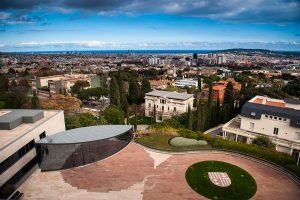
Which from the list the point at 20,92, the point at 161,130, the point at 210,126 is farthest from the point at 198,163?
the point at 20,92

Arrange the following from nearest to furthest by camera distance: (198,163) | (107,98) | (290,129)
A: (198,163), (290,129), (107,98)

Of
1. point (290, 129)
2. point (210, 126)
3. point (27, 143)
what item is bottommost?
point (210, 126)

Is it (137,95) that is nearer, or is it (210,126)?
(210,126)

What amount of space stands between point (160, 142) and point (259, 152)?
13.3 meters

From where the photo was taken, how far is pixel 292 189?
23.5 metres

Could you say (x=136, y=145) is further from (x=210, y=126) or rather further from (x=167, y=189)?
(x=210, y=126)

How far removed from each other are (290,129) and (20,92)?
65024 millimetres

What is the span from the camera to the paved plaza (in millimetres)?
21734

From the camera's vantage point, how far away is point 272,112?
3891 centimetres

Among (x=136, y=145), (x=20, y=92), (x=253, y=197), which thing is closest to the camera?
(x=253, y=197)

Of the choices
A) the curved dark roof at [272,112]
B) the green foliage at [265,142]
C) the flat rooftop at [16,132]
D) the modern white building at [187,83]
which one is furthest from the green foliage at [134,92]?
the green foliage at [265,142]

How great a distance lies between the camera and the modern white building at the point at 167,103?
5756 centimetres

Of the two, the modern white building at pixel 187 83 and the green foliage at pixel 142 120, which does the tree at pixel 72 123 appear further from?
the modern white building at pixel 187 83

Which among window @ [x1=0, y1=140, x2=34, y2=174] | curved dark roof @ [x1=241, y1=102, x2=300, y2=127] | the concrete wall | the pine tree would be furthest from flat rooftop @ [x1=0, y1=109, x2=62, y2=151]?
the concrete wall
